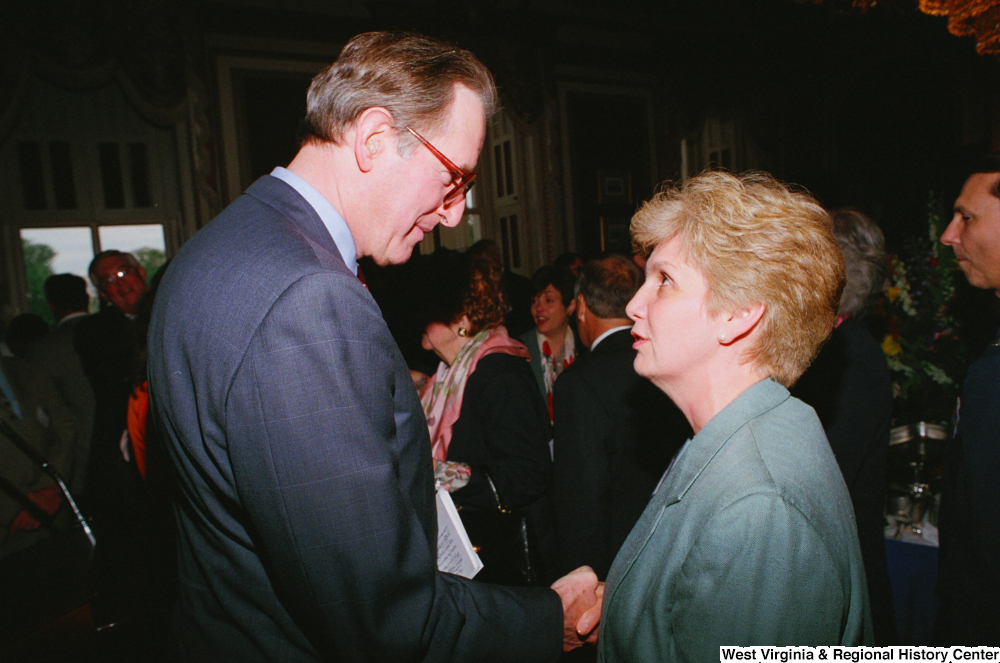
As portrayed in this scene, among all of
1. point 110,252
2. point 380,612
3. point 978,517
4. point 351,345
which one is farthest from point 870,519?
point 110,252

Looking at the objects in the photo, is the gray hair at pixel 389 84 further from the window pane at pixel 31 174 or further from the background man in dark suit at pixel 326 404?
the window pane at pixel 31 174

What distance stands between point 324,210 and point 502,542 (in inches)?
50.3

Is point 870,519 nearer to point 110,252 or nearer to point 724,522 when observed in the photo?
point 724,522

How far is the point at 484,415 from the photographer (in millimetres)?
2020

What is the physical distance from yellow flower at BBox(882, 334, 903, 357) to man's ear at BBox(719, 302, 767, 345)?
6.85 ft

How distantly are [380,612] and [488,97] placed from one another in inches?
35.9

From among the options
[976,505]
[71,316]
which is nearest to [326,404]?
[976,505]

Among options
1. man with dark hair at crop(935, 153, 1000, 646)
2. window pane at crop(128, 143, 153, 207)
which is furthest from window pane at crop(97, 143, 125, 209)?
man with dark hair at crop(935, 153, 1000, 646)

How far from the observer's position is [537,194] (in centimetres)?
752

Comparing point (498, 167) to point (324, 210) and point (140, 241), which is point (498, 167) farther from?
point (324, 210)

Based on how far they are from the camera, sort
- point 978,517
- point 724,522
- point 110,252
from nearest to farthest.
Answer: point 724,522 → point 978,517 → point 110,252

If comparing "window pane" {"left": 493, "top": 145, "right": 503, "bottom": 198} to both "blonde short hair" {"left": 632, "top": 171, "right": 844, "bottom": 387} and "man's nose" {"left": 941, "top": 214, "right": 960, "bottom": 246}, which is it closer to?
"man's nose" {"left": 941, "top": 214, "right": 960, "bottom": 246}

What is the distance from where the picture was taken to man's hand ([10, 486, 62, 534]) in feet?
8.77

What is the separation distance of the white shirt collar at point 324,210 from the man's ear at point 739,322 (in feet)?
2.34
